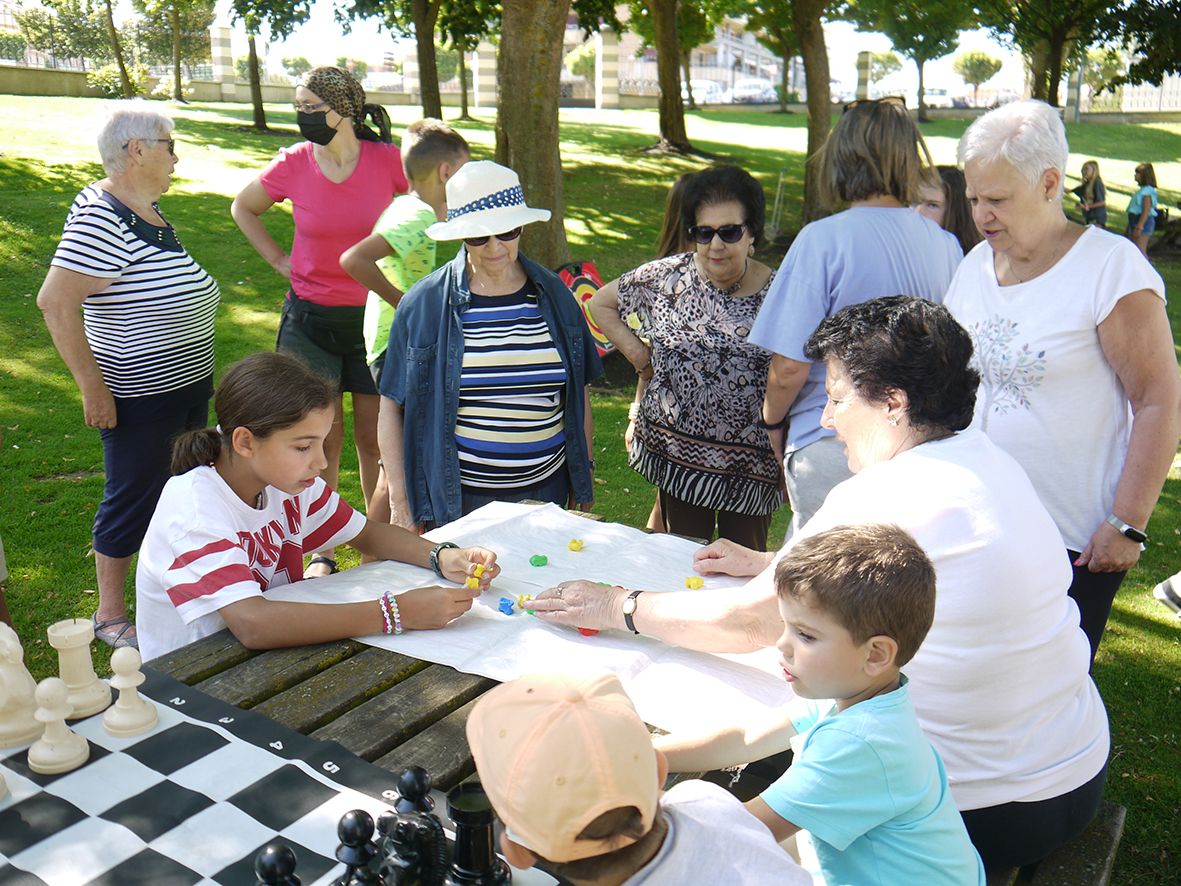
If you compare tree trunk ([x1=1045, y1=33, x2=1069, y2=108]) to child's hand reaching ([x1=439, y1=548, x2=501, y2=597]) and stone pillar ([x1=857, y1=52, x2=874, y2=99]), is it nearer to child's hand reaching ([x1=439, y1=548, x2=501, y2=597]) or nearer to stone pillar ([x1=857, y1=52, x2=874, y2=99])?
child's hand reaching ([x1=439, y1=548, x2=501, y2=597])

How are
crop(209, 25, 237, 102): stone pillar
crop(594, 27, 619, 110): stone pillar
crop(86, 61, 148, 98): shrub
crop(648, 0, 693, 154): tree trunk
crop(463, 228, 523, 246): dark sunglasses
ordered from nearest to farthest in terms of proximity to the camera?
crop(463, 228, 523, 246): dark sunglasses
crop(648, 0, 693, 154): tree trunk
crop(86, 61, 148, 98): shrub
crop(209, 25, 237, 102): stone pillar
crop(594, 27, 619, 110): stone pillar

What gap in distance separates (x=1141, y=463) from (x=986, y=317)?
0.56 metres

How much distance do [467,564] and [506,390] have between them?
89 cm

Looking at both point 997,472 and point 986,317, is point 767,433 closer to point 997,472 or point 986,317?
point 986,317

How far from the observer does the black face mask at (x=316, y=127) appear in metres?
4.66

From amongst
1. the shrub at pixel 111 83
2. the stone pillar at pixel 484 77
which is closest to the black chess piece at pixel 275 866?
the shrub at pixel 111 83

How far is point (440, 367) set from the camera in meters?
3.46

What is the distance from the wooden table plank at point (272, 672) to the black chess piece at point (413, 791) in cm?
66

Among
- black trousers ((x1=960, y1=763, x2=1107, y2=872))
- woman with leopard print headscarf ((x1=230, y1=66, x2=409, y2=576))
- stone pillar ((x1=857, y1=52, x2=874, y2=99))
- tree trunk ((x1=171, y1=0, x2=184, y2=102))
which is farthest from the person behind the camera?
stone pillar ((x1=857, y1=52, x2=874, y2=99))

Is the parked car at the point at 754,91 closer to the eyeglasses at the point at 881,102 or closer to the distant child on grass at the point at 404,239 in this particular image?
the distant child on grass at the point at 404,239

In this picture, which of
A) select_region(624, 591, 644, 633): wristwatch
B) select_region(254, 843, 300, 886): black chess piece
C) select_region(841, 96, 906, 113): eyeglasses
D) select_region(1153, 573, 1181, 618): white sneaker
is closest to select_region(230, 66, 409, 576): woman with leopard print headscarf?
select_region(841, 96, 906, 113): eyeglasses

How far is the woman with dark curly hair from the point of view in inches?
77.0

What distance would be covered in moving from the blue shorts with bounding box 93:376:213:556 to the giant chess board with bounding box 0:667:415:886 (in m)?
2.29

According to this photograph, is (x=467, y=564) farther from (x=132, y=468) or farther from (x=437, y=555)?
(x=132, y=468)
